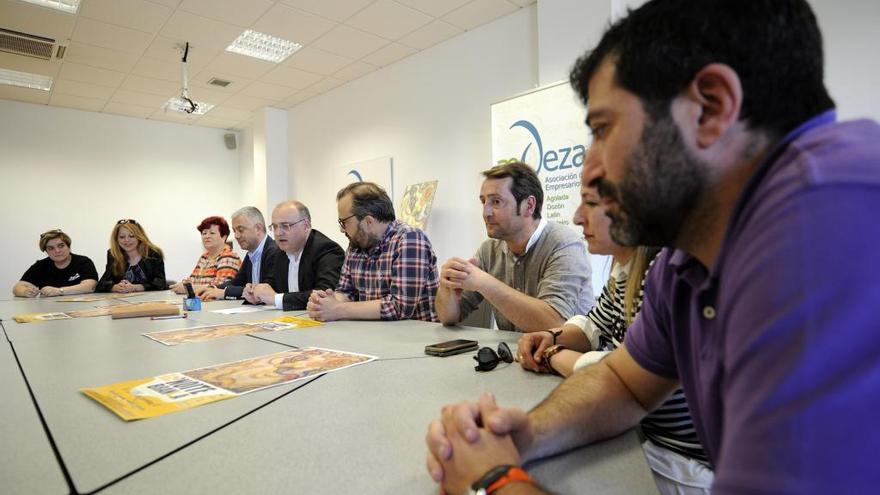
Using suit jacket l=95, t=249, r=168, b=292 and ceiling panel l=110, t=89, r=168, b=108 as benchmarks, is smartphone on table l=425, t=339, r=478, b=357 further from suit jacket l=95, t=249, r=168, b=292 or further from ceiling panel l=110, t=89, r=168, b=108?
ceiling panel l=110, t=89, r=168, b=108

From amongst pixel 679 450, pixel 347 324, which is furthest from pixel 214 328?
pixel 679 450

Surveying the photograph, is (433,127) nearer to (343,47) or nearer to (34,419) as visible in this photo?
(343,47)

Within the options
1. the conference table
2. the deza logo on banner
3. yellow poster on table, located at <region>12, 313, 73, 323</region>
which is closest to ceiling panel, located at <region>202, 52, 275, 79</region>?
the deza logo on banner

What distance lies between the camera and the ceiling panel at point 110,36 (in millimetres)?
3900

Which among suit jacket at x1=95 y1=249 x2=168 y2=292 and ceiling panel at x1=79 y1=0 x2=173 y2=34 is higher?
ceiling panel at x1=79 y1=0 x2=173 y2=34

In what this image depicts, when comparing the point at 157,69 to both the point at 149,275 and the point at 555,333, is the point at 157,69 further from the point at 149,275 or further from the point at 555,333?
the point at 555,333

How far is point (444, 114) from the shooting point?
4.49 m

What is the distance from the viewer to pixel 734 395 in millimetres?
408

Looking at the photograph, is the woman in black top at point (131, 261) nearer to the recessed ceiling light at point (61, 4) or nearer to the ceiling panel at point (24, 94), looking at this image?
the recessed ceiling light at point (61, 4)

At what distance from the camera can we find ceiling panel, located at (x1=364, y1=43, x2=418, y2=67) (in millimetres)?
4566

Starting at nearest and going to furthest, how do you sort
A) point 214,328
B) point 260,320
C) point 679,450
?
point 679,450 < point 214,328 < point 260,320

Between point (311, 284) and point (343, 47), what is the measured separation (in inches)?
109

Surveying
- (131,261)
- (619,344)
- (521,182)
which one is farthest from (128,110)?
(619,344)

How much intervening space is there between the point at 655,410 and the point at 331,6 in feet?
12.6
